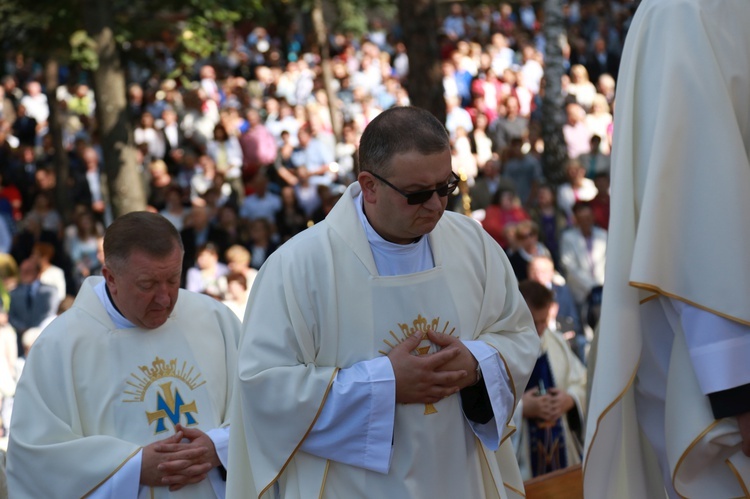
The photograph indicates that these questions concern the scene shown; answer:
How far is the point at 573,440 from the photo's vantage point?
700cm

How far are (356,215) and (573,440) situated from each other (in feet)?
11.5

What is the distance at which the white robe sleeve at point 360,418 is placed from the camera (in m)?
3.72

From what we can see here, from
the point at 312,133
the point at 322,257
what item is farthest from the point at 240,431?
the point at 312,133

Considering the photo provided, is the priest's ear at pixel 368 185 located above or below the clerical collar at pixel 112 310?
above

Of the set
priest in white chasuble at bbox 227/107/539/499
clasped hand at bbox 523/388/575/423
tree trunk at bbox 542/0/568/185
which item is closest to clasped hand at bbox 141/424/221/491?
priest in white chasuble at bbox 227/107/539/499

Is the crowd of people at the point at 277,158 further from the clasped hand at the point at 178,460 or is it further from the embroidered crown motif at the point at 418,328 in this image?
the embroidered crown motif at the point at 418,328

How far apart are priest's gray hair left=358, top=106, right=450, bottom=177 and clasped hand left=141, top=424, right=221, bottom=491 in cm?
153

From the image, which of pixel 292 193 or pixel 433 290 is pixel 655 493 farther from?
pixel 292 193

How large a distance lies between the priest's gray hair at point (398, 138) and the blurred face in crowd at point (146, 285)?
1178mm

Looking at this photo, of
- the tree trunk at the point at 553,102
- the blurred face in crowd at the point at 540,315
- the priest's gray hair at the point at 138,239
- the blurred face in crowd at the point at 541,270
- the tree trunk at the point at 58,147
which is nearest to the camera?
the priest's gray hair at the point at 138,239

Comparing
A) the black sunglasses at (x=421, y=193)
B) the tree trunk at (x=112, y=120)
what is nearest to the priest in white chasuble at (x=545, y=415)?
the black sunglasses at (x=421, y=193)

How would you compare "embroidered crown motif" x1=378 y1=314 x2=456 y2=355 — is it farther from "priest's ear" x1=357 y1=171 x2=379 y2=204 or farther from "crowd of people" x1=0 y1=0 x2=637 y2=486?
"crowd of people" x1=0 y1=0 x2=637 y2=486

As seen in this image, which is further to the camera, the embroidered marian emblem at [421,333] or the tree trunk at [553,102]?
the tree trunk at [553,102]

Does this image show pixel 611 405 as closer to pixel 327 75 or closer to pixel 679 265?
pixel 679 265
